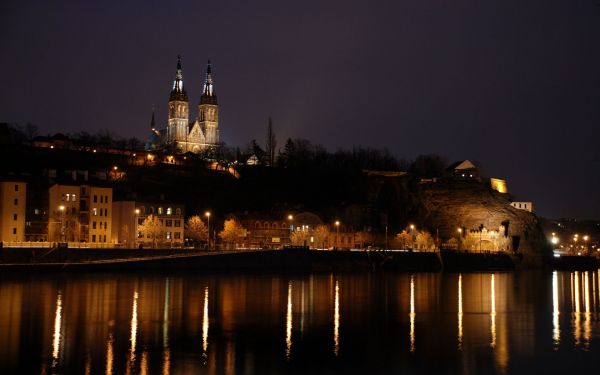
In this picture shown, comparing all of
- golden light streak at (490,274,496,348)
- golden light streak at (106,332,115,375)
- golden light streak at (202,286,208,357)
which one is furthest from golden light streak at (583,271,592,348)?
golden light streak at (106,332,115,375)

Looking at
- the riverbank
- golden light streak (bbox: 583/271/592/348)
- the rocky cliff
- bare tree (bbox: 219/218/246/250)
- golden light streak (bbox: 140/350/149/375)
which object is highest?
the rocky cliff

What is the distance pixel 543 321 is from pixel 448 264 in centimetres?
5557

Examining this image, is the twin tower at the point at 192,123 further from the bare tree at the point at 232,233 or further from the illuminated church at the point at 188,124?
the bare tree at the point at 232,233

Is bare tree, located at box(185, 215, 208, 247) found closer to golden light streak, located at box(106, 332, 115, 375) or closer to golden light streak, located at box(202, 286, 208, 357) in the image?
golden light streak, located at box(202, 286, 208, 357)

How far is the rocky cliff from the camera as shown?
11725 centimetres

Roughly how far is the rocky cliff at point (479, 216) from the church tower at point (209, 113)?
67140 mm

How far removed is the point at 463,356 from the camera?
27.4m

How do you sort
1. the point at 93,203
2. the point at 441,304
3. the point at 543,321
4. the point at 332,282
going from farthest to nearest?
the point at 93,203
the point at 332,282
the point at 441,304
the point at 543,321

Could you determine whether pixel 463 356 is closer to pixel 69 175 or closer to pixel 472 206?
pixel 69 175

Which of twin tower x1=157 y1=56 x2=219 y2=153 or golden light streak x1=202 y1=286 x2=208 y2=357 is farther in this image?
twin tower x1=157 y1=56 x2=219 y2=153

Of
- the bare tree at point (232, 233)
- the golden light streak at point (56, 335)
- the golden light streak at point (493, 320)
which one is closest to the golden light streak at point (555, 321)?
the golden light streak at point (493, 320)

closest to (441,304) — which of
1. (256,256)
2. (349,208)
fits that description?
(256,256)

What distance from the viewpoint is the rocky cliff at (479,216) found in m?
117

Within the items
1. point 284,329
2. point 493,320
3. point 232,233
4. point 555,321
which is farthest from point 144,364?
point 232,233
